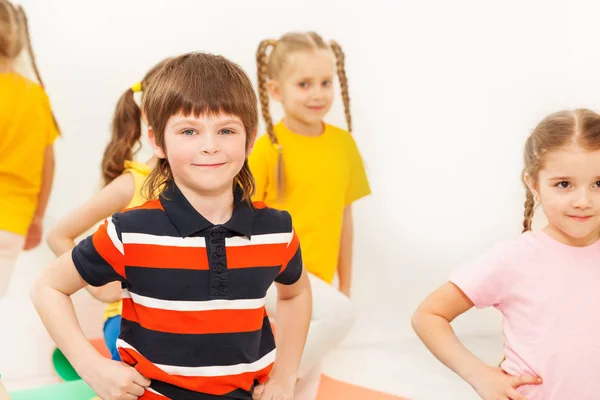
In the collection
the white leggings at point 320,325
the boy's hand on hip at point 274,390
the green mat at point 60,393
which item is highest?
the boy's hand on hip at point 274,390

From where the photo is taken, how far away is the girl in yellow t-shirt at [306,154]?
2.51 metres

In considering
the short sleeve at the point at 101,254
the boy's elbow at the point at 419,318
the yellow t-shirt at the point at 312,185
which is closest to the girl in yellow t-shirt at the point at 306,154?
the yellow t-shirt at the point at 312,185

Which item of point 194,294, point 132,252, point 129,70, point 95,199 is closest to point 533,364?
point 194,294

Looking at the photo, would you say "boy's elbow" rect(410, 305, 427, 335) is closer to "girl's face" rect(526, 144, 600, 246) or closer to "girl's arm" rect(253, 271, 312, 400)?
"girl's arm" rect(253, 271, 312, 400)

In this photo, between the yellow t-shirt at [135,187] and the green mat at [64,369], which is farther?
the green mat at [64,369]

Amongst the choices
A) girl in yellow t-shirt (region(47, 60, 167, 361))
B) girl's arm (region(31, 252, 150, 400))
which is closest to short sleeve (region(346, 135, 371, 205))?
girl in yellow t-shirt (region(47, 60, 167, 361))

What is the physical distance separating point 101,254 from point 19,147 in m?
1.18

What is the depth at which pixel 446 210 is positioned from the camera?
2.96 metres

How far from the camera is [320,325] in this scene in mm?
2338

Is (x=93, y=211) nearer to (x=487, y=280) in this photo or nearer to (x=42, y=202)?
(x=42, y=202)

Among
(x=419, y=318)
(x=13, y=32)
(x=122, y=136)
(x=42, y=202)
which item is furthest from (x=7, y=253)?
(x=419, y=318)

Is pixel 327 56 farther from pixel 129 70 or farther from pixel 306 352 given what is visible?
pixel 306 352

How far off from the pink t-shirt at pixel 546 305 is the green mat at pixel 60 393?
1119 mm

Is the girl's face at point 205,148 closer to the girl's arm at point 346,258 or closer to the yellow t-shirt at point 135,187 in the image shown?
the yellow t-shirt at point 135,187
